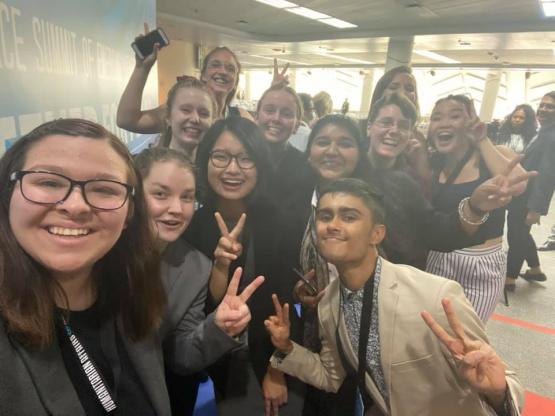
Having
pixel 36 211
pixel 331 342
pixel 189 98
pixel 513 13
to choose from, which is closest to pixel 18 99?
pixel 36 211

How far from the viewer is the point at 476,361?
935 mm

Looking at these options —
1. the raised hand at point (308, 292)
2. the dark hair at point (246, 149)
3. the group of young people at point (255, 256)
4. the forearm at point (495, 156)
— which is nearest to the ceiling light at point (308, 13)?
the group of young people at point (255, 256)

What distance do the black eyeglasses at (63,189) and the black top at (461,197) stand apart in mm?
1248

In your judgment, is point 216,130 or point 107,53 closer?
point 107,53

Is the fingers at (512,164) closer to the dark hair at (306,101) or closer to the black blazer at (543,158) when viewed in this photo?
the black blazer at (543,158)

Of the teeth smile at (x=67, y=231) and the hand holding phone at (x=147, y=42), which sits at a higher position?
the hand holding phone at (x=147, y=42)

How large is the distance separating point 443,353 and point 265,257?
84 cm

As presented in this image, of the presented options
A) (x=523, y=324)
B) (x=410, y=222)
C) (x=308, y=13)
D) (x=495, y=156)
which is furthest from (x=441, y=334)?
(x=308, y=13)

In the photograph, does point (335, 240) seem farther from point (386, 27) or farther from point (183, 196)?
point (386, 27)

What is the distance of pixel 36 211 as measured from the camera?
738 mm

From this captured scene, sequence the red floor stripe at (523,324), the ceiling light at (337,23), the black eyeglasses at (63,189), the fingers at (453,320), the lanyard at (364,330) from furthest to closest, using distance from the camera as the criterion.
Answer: the ceiling light at (337,23) → the red floor stripe at (523,324) → the lanyard at (364,330) → the fingers at (453,320) → the black eyeglasses at (63,189)

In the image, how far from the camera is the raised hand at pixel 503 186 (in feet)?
4.16

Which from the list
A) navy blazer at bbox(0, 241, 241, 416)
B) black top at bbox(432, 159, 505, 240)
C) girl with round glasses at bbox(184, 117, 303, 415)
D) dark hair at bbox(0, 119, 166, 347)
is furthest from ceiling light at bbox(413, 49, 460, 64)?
dark hair at bbox(0, 119, 166, 347)

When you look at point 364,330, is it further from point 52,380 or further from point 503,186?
point 52,380
